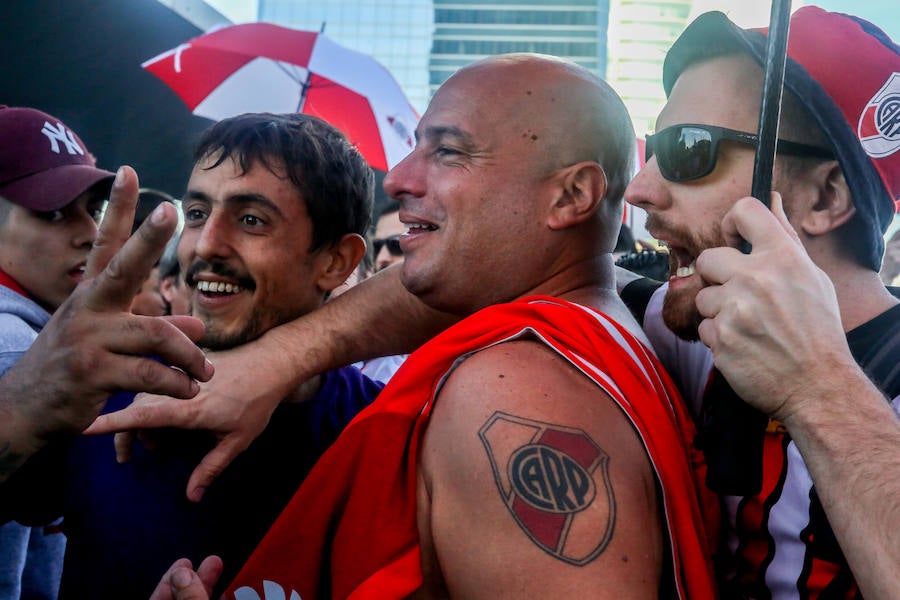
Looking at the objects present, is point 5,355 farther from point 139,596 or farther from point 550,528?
point 550,528

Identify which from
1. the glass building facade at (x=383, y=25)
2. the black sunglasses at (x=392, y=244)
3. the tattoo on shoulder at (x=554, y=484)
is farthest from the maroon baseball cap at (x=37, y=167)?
the glass building facade at (x=383, y=25)

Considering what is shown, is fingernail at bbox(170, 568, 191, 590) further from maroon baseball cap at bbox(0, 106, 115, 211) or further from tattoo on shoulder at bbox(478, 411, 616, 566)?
maroon baseball cap at bbox(0, 106, 115, 211)

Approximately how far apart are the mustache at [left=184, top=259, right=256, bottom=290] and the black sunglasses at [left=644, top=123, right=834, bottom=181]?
129cm

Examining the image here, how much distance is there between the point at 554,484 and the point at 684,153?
101 centimetres

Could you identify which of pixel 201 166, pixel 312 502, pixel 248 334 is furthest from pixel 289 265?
pixel 312 502

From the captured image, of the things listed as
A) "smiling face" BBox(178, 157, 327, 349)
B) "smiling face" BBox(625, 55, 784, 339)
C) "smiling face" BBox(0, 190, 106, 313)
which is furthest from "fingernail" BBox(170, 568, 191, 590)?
"smiling face" BBox(0, 190, 106, 313)

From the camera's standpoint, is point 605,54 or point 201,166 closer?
point 201,166

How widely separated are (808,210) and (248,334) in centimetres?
164

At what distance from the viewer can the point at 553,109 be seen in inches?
85.0

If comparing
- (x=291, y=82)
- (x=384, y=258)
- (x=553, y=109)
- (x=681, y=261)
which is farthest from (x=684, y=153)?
(x=291, y=82)

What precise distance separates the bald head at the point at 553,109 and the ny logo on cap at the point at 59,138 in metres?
2.03

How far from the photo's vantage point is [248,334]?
7.67 feet

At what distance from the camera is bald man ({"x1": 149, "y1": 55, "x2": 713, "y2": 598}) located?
4.38 feet

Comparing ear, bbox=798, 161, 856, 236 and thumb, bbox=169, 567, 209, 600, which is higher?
ear, bbox=798, 161, 856, 236
